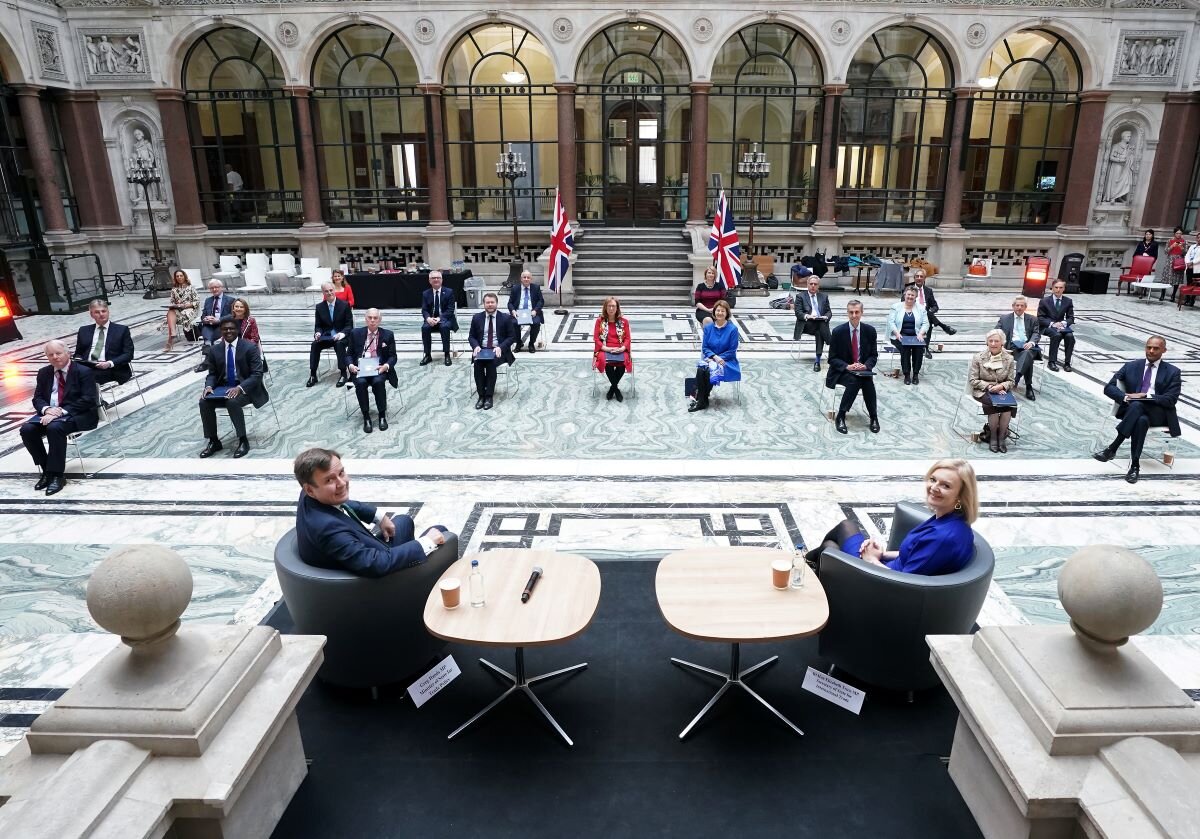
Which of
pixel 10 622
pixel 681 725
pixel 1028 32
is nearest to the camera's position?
pixel 681 725

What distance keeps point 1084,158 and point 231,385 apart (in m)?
18.4

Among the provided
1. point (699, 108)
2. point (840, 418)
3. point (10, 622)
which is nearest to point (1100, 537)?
point (840, 418)

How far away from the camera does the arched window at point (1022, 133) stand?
17.5 m

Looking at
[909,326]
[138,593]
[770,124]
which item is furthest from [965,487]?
[770,124]

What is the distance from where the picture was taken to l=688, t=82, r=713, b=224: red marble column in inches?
670

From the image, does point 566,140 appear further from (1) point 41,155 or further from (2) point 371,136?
(1) point 41,155

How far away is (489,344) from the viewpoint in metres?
9.26

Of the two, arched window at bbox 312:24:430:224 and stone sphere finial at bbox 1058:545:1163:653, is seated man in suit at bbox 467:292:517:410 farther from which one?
arched window at bbox 312:24:430:224

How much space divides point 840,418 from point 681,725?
17.2 feet

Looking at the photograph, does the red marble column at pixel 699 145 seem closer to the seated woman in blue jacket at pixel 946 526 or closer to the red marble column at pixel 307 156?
the red marble column at pixel 307 156

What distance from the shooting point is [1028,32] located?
17516mm

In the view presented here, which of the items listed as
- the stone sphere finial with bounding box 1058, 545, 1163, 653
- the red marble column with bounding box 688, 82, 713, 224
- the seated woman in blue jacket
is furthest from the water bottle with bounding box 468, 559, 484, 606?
the red marble column with bounding box 688, 82, 713, 224

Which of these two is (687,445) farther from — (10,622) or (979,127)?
(979,127)

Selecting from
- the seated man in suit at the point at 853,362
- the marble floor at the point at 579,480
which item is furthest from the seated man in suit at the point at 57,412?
the seated man in suit at the point at 853,362
